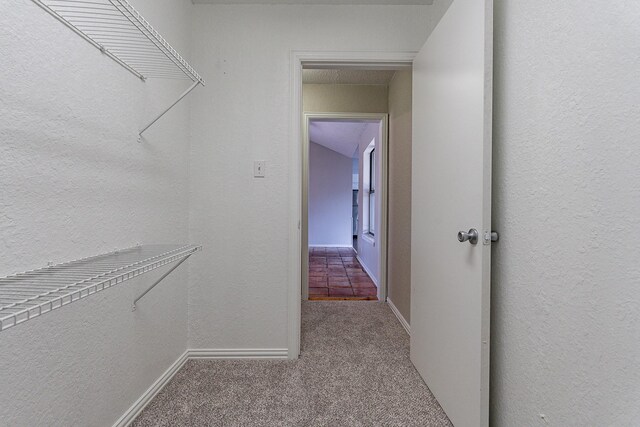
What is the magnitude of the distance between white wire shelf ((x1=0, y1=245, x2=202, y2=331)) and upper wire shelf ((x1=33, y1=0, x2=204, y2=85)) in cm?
70

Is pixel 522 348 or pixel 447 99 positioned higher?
pixel 447 99

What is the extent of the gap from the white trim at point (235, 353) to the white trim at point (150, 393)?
0.07m

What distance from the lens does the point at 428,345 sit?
1.63 metres

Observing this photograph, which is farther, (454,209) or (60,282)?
(454,209)

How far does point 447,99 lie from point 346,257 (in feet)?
16.3

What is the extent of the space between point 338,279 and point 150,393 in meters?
3.00

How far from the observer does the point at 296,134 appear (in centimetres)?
194

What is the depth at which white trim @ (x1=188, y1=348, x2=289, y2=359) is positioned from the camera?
6.40 feet

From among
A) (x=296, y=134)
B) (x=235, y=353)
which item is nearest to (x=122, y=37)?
(x=296, y=134)

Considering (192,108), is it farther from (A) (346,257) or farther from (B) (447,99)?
(A) (346,257)

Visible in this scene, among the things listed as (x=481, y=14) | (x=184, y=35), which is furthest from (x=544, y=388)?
(x=184, y=35)

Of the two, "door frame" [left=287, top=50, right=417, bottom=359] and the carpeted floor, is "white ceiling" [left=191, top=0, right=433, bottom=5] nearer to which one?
"door frame" [left=287, top=50, right=417, bottom=359]

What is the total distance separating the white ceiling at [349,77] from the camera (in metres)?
3.03

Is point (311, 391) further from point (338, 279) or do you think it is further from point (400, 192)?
point (338, 279)
